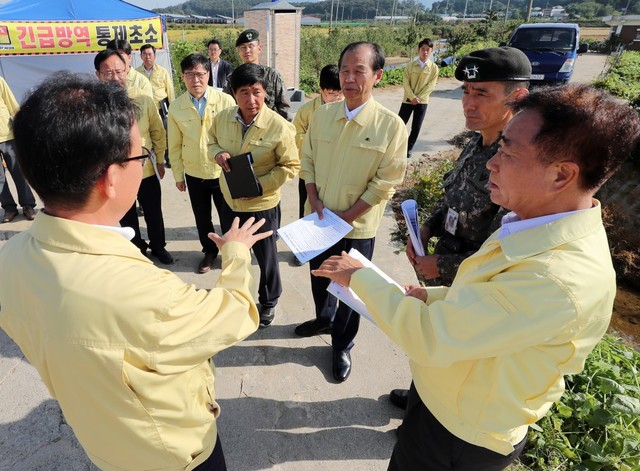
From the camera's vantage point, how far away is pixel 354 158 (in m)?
2.37

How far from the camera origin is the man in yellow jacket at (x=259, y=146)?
8.86 ft

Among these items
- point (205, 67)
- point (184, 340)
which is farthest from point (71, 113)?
point (205, 67)

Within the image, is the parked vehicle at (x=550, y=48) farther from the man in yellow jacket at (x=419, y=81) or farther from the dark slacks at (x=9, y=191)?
the dark slacks at (x=9, y=191)

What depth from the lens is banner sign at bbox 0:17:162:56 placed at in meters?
7.13

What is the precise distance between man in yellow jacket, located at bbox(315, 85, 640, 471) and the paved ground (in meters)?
1.11

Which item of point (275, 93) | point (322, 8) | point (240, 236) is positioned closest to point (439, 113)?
point (275, 93)

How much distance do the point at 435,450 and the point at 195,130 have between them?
3186 millimetres

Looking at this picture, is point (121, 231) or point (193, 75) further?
point (193, 75)

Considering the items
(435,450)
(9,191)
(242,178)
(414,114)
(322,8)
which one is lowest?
(9,191)

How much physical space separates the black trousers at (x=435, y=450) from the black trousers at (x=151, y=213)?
3.04 meters

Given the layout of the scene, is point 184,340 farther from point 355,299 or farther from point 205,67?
point 205,67

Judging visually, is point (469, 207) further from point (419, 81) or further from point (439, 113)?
point (439, 113)

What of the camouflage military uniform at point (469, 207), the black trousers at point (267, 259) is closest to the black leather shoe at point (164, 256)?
the black trousers at point (267, 259)

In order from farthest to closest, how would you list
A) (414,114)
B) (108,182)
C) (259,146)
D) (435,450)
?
(414,114)
(259,146)
(435,450)
(108,182)
